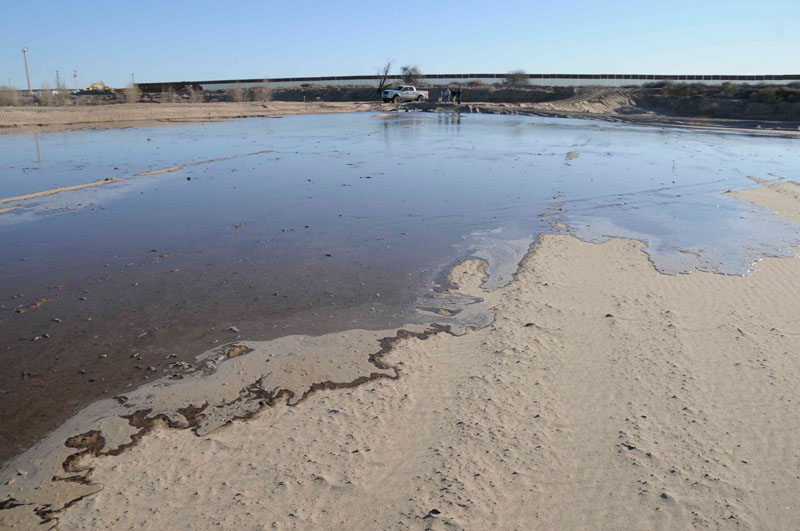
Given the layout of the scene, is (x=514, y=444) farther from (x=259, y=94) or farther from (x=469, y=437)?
(x=259, y=94)

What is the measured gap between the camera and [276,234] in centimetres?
948

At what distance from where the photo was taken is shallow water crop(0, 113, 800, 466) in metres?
5.67

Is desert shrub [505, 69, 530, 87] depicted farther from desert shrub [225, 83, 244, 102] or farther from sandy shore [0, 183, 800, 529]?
sandy shore [0, 183, 800, 529]

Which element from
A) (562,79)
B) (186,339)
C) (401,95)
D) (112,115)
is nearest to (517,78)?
(562,79)

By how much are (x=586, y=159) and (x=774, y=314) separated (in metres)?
14.1

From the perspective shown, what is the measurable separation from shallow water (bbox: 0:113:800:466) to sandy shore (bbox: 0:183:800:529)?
77 centimetres

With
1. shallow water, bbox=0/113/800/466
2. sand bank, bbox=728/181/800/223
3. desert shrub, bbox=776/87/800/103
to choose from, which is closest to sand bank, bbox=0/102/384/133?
shallow water, bbox=0/113/800/466

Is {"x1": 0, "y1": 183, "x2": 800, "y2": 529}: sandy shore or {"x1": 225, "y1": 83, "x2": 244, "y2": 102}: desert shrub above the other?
{"x1": 225, "y1": 83, "x2": 244, "y2": 102}: desert shrub

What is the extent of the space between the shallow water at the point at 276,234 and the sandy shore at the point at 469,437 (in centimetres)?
77

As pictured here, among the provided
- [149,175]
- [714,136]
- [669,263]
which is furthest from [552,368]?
[714,136]

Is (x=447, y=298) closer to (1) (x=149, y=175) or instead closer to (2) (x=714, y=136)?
(1) (x=149, y=175)

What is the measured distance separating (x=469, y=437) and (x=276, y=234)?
20.5 ft

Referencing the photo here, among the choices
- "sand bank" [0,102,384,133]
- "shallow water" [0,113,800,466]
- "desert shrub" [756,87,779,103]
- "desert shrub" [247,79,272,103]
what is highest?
"desert shrub" [247,79,272,103]

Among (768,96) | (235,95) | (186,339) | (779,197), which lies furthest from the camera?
(235,95)
